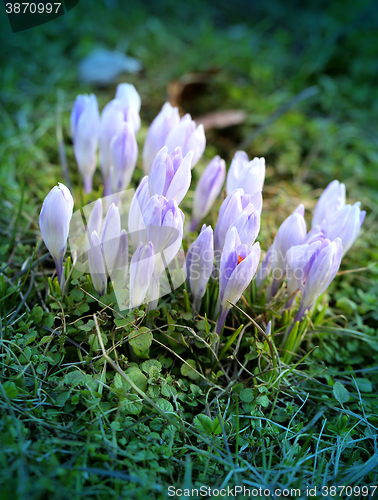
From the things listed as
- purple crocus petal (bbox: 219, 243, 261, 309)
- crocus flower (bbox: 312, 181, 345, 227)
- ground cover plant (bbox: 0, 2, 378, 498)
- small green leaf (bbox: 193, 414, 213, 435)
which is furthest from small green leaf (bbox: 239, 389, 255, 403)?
crocus flower (bbox: 312, 181, 345, 227)

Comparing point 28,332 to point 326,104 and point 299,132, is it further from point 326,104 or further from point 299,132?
point 326,104

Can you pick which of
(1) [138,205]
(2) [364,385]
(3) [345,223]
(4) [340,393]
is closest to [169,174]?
(1) [138,205]

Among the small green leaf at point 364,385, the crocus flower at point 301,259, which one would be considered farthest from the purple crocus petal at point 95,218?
the small green leaf at point 364,385

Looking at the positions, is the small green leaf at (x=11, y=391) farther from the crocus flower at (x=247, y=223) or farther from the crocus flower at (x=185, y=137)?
the crocus flower at (x=185, y=137)

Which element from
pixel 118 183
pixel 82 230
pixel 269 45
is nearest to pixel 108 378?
pixel 82 230

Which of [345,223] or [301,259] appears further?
[345,223]

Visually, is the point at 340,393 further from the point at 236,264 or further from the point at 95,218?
the point at 95,218
